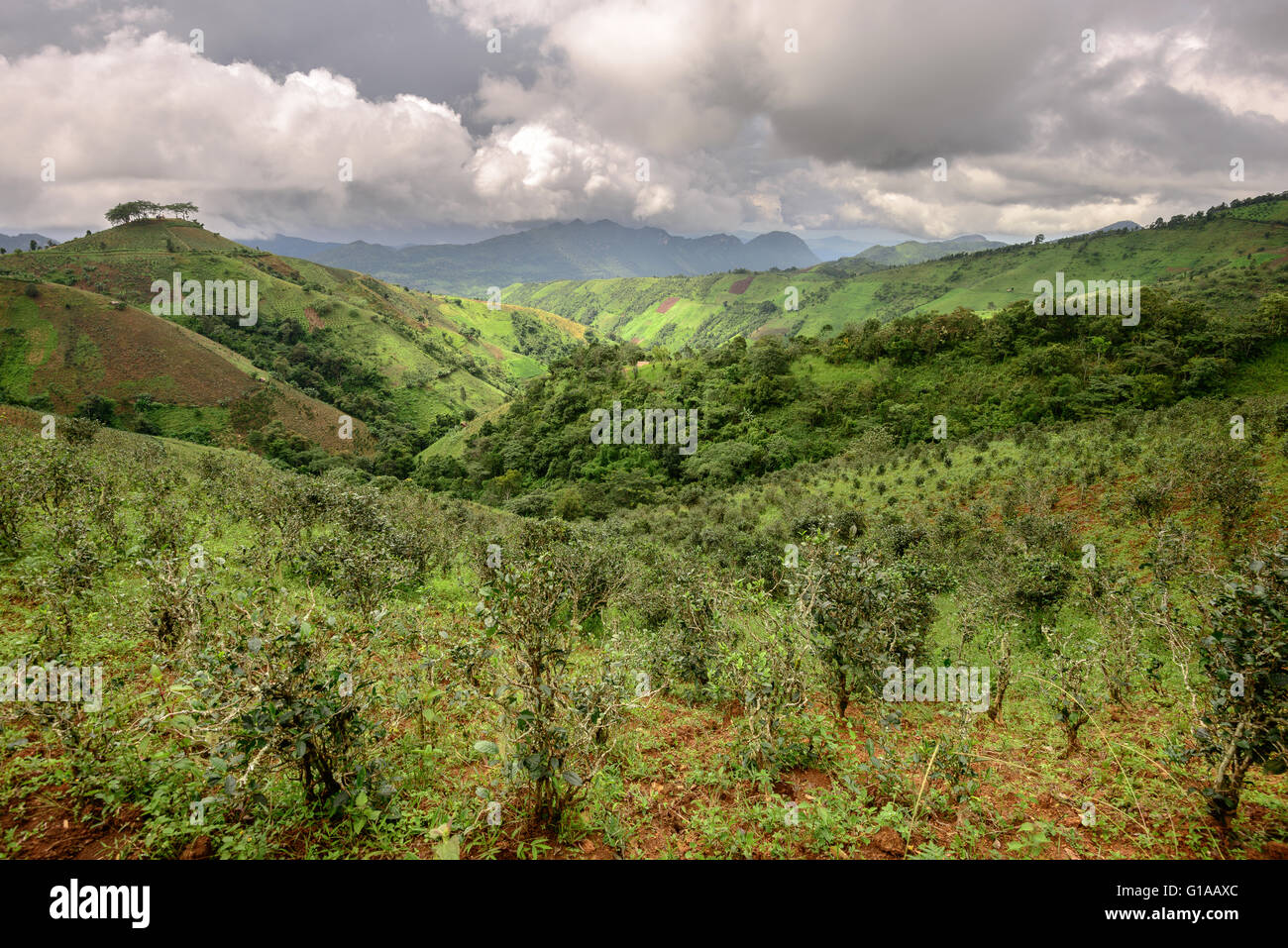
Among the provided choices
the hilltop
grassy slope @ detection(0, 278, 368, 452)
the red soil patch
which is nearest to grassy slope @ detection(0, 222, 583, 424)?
the hilltop

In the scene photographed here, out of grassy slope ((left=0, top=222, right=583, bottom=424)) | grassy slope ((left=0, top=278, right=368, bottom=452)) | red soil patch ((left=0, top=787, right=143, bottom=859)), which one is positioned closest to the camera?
red soil patch ((left=0, top=787, right=143, bottom=859))

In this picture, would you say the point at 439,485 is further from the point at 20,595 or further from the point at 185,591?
the point at 185,591

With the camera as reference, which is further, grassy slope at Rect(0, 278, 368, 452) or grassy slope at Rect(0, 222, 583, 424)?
grassy slope at Rect(0, 222, 583, 424)

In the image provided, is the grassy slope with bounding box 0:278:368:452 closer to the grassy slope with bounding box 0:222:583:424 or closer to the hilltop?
the hilltop

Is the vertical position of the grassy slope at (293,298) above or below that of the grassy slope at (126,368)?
above

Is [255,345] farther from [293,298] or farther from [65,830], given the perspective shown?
[65,830]

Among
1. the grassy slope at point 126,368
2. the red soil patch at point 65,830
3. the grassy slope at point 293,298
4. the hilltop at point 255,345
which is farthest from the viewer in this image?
the grassy slope at point 293,298

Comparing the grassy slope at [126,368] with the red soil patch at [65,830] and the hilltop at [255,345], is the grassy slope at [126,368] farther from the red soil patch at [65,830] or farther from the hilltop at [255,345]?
the red soil patch at [65,830]

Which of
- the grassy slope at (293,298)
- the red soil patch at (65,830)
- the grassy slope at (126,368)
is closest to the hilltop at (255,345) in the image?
the grassy slope at (126,368)

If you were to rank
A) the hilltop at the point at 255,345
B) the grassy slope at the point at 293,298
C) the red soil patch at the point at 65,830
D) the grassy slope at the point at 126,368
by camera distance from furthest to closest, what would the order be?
the grassy slope at the point at 293,298
the hilltop at the point at 255,345
the grassy slope at the point at 126,368
the red soil patch at the point at 65,830

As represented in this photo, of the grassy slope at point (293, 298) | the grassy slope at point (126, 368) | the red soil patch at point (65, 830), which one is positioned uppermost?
the grassy slope at point (293, 298)

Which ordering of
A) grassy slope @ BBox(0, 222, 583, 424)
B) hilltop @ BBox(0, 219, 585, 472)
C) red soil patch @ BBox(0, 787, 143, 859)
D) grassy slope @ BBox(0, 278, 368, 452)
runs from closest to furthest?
red soil patch @ BBox(0, 787, 143, 859)
grassy slope @ BBox(0, 278, 368, 452)
hilltop @ BBox(0, 219, 585, 472)
grassy slope @ BBox(0, 222, 583, 424)

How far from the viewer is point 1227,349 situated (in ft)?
151

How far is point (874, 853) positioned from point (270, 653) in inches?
239
